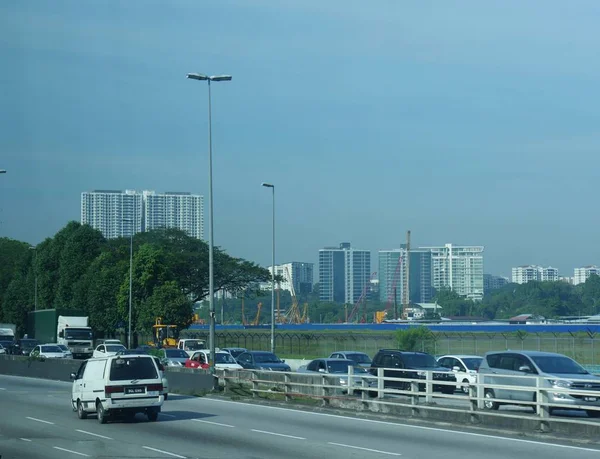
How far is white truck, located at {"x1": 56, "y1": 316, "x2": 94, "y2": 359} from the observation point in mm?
73938

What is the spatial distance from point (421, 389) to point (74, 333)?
4783 cm

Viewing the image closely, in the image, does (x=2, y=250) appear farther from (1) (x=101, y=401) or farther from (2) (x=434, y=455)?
(2) (x=434, y=455)

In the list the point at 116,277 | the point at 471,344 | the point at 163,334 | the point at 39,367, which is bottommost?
the point at 471,344

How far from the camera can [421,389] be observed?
107 ft

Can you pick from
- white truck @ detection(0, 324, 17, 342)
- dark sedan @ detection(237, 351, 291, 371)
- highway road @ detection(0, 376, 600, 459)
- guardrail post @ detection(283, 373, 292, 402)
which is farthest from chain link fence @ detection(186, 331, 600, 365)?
highway road @ detection(0, 376, 600, 459)

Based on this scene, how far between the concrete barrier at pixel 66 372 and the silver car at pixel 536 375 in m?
13.0

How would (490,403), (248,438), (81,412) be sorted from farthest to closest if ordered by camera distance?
1. (490,403)
2. (81,412)
3. (248,438)

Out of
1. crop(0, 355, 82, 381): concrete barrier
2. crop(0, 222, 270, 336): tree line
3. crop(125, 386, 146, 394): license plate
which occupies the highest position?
crop(0, 222, 270, 336): tree line

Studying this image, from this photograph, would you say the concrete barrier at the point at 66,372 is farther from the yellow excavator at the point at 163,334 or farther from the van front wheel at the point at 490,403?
the yellow excavator at the point at 163,334

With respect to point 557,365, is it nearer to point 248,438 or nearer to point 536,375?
point 536,375

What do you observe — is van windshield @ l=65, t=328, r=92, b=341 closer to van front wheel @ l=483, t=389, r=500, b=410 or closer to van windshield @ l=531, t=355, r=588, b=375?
van front wheel @ l=483, t=389, r=500, b=410

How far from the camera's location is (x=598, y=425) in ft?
63.5

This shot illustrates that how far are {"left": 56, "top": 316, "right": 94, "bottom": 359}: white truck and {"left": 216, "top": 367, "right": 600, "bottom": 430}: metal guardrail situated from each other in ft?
133

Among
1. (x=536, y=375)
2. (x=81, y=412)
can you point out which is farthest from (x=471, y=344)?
(x=81, y=412)
